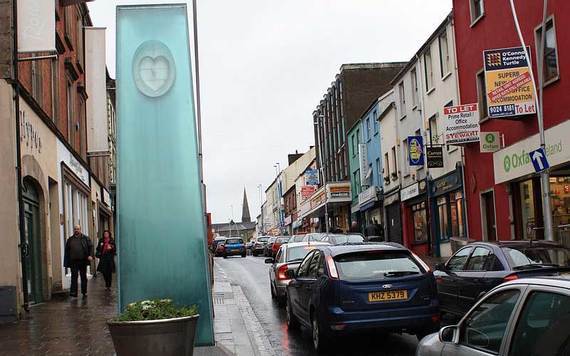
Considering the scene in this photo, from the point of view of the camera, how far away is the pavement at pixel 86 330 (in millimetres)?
9219

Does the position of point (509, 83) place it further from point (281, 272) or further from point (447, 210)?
point (447, 210)

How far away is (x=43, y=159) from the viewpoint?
1661cm

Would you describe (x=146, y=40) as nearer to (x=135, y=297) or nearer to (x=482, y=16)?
(x=135, y=297)

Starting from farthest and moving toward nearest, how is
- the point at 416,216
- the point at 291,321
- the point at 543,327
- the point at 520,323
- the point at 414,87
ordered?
the point at 416,216 → the point at 414,87 → the point at 291,321 → the point at 520,323 → the point at 543,327

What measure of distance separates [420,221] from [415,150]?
15.1 feet

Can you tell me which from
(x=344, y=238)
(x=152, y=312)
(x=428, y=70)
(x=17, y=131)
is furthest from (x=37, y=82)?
(x=428, y=70)

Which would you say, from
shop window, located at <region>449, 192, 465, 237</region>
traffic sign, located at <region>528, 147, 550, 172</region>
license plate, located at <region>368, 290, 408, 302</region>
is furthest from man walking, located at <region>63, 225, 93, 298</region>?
shop window, located at <region>449, 192, 465, 237</region>

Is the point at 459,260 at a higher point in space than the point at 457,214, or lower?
lower

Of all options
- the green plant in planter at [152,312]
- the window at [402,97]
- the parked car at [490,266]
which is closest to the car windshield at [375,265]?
the parked car at [490,266]

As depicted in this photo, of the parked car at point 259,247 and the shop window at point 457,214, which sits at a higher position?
the shop window at point 457,214

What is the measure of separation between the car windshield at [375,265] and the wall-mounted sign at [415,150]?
852 inches

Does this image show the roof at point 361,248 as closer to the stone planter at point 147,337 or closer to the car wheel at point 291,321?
the car wheel at point 291,321

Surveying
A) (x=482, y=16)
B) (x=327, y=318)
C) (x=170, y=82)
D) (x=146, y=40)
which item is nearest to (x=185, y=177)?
(x=170, y=82)

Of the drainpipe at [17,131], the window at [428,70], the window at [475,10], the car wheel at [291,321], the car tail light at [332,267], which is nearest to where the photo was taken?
the car tail light at [332,267]
